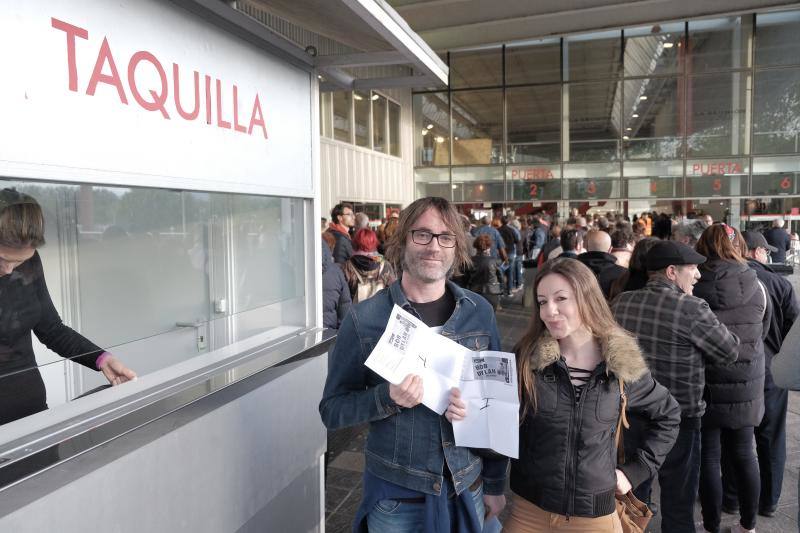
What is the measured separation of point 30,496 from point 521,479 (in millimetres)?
1581

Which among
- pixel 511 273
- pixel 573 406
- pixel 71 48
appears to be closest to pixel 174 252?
pixel 71 48

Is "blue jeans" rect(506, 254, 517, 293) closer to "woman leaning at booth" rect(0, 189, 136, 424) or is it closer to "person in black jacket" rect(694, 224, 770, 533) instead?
"person in black jacket" rect(694, 224, 770, 533)

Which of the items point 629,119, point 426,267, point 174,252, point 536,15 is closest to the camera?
point 426,267

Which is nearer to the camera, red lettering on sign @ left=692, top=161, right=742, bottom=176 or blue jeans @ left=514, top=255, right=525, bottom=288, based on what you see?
blue jeans @ left=514, top=255, right=525, bottom=288

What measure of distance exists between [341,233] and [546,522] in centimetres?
522

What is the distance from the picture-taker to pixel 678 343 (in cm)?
294

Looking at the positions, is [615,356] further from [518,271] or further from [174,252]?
[518,271]

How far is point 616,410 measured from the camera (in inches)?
83.8

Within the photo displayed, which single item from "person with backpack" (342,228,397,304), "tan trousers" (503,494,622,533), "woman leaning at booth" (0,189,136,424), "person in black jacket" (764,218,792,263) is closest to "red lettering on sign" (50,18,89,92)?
"woman leaning at booth" (0,189,136,424)

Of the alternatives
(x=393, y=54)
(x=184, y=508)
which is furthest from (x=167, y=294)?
A: (x=393, y=54)

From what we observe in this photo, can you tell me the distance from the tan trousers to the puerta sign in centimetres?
171

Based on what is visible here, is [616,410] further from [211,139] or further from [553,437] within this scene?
[211,139]

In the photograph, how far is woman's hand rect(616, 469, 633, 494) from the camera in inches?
85.8

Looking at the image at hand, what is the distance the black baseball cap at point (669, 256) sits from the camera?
3.04 m
